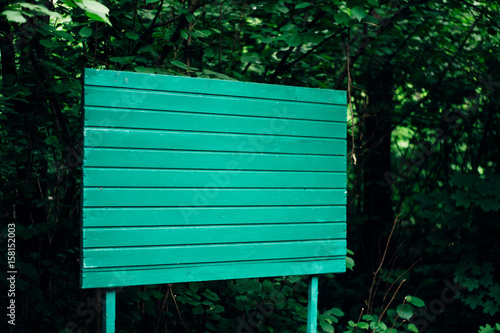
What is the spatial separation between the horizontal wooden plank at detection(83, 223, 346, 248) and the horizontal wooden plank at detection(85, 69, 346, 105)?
74 cm

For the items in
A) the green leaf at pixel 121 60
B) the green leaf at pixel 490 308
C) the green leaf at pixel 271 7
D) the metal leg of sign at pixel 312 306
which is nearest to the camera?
the metal leg of sign at pixel 312 306

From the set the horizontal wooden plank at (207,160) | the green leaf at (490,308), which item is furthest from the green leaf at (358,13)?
the green leaf at (490,308)

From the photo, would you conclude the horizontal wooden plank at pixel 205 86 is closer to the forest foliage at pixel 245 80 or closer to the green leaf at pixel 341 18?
the forest foliage at pixel 245 80

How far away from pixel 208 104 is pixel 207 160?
309mm

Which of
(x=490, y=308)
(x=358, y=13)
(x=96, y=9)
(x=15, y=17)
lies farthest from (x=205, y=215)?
(x=490, y=308)

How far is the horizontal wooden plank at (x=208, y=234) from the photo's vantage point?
2.30m

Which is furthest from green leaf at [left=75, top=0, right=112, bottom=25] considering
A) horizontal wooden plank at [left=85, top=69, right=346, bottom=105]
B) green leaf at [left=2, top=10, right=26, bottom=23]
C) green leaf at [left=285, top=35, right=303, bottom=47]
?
green leaf at [left=285, top=35, right=303, bottom=47]

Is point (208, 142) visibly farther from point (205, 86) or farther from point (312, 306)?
point (312, 306)

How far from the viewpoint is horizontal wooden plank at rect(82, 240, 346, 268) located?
90.6 inches

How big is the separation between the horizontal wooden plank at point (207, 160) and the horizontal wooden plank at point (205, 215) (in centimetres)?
23

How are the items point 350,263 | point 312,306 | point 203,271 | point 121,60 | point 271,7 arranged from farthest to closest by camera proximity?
point 350,263 < point 271,7 < point 121,60 < point 312,306 < point 203,271

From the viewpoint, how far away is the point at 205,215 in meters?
2.51

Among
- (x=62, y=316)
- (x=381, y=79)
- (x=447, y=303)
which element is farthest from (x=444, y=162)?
(x=62, y=316)

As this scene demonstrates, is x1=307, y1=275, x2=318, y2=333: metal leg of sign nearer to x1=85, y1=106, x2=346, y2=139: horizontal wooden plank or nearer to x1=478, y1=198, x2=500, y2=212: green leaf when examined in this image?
x1=85, y1=106, x2=346, y2=139: horizontal wooden plank
